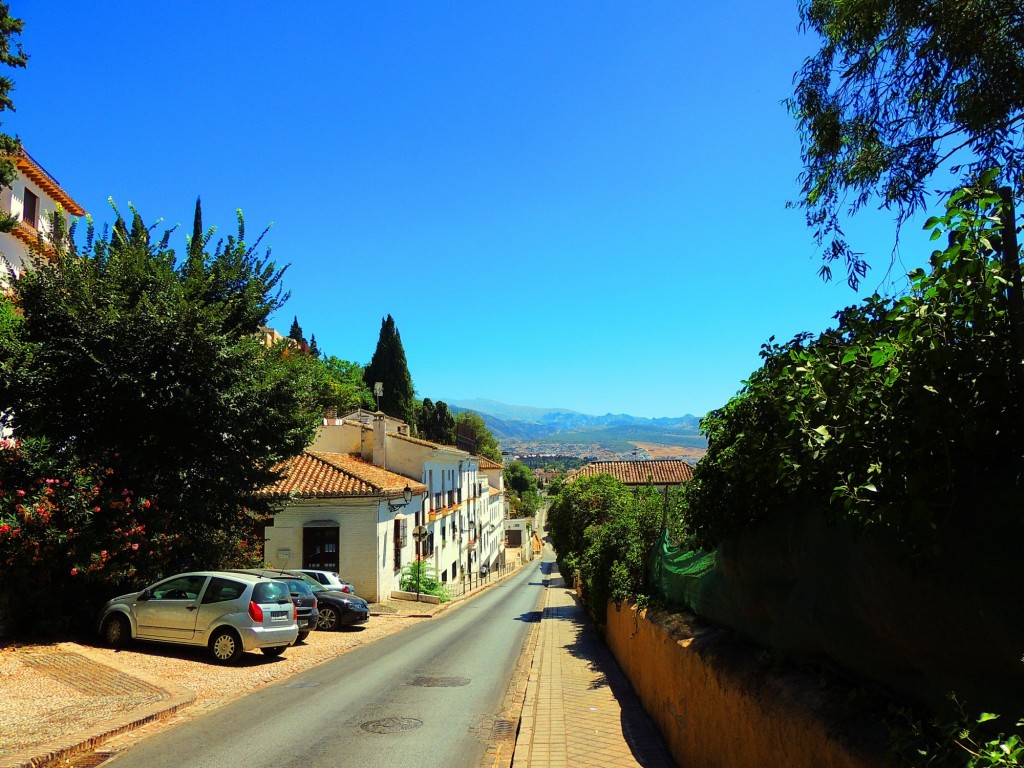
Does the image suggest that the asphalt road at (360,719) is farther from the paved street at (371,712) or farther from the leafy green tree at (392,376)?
the leafy green tree at (392,376)

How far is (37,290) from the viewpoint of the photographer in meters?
13.9

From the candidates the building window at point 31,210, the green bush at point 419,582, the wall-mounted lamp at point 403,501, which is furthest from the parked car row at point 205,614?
the building window at point 31,210

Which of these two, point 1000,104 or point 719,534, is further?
point 719,534

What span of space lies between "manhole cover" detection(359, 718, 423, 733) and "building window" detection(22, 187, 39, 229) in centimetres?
2479

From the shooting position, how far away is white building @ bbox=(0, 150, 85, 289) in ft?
74.0

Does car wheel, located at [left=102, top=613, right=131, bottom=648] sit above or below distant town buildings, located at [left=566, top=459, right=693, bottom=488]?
below

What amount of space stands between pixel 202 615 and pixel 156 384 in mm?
4926

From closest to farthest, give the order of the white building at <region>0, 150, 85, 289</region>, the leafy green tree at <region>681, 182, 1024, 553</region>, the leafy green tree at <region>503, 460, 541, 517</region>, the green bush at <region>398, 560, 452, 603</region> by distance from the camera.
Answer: the leafy green tree at <region>681, 182, 1024, 553</region>
the white building at <region>0, 150, 85, 289</region>
the green bush at <region>398, 560, 452, 603</region>
the leafy green tree at <region>503, 460, 541, 517</region>

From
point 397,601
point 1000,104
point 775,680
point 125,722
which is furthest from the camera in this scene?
point 397,601

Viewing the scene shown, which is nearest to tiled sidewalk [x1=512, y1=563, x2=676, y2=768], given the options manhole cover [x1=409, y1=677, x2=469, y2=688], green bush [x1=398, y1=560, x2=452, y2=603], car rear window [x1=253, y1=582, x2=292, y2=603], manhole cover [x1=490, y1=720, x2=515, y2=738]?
manhole cover [x1=490, y1=720, x2=515, y2=738]

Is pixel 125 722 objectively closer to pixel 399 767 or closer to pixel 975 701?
pixel 399 767

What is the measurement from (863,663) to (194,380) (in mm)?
14206

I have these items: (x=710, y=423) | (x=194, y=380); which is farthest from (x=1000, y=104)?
(x=194, y=380)

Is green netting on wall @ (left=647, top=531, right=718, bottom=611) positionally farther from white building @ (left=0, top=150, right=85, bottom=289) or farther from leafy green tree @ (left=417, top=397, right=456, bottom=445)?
leafy green tree @ (left=417, top=397, right=456, bottom=445)
